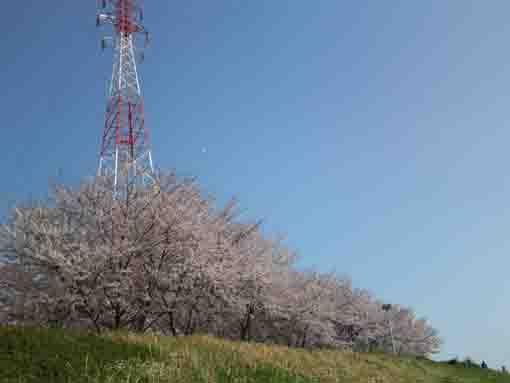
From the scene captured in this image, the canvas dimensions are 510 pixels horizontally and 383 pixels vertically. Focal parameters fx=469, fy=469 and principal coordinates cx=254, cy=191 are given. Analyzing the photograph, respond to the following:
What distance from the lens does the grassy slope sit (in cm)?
763

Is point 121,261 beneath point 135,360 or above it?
above

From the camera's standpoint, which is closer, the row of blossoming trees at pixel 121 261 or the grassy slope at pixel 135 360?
the grassy slope at pixel 135 360

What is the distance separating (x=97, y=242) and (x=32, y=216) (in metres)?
2.68

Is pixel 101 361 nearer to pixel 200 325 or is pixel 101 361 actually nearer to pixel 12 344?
pixel 12 344

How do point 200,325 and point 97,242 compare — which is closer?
point 97,242

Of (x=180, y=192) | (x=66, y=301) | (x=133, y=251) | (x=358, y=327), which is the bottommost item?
(x=358, y=327)

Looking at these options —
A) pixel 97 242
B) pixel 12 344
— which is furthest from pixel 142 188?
pixel 12 344

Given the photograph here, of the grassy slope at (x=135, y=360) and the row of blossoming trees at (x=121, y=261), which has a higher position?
the row of blossoming trees at (x=121, y=261)

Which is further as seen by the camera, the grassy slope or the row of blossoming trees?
the row of blossoming trees

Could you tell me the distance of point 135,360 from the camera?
29.4 ft

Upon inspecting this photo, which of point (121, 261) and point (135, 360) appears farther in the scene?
point (121, 261)

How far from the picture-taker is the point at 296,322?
110 ft

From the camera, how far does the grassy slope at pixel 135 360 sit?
7.63 metres

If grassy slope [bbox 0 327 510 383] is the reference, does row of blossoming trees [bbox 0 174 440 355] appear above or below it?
above
